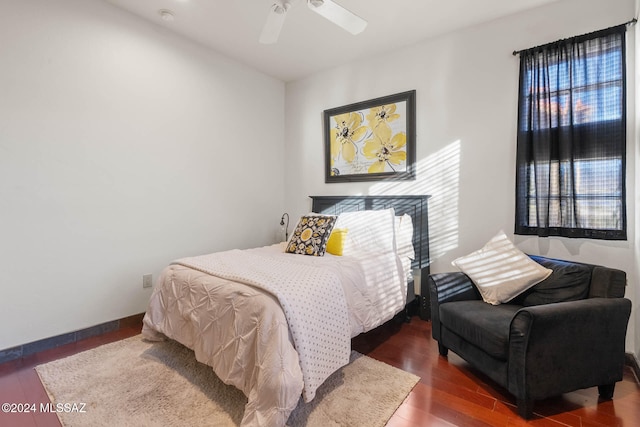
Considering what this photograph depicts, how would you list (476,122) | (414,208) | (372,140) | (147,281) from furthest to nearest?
(372,140) < (414,208) < (147,281) < (476,122)

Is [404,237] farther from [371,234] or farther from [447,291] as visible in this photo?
[447,291]

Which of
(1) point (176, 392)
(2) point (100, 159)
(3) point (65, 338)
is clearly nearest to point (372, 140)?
(2) point (100, 159)

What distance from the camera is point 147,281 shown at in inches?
115

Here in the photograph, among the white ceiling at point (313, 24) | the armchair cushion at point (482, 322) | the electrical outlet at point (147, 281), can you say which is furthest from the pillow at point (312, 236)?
the white ceiling at point (313, 24)

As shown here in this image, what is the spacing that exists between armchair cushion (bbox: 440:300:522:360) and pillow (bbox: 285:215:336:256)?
3.57ft

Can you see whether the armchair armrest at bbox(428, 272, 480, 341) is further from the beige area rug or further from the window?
the window

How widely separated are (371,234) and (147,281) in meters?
2.17

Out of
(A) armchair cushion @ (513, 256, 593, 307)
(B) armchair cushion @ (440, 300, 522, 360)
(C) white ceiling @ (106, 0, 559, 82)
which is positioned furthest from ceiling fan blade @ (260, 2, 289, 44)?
(A) armchair cushion @ (513, 256, 593, 307)

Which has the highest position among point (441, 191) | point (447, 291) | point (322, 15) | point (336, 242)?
point (322, 15)

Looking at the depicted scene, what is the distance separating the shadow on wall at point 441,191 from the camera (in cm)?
292

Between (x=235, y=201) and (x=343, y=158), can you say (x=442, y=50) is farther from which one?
(x=235, y=201)

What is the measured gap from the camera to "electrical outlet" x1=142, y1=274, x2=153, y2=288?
9.55ft

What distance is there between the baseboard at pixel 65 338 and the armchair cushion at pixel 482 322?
2712mm

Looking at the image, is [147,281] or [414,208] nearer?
[147,281]
